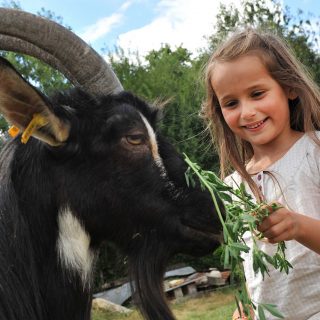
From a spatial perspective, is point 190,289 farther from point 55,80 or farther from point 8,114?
point 8,114

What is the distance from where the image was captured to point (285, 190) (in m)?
2.76

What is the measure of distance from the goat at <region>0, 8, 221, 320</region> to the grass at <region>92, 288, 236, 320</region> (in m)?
6.12

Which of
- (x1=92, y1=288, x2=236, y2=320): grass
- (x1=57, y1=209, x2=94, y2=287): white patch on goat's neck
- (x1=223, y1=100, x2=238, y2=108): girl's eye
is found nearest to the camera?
(x1=57, y1=209, x2=94, y2=287): white patch on goat's neck

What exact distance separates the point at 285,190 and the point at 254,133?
32cm

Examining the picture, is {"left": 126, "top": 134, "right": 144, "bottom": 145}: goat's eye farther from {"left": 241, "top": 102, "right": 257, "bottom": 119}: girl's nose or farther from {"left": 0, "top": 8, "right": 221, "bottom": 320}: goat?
{"left": 241, "top": 102, "right": 257, "bottom": 119}: girl's nose

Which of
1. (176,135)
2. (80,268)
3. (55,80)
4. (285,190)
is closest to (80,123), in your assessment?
(80,268)

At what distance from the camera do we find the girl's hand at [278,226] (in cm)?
220

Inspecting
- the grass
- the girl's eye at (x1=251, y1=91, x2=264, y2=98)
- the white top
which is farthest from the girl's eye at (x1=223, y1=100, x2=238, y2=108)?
the grass

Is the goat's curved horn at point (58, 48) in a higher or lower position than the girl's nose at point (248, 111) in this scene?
higher

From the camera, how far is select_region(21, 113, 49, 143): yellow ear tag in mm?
2357

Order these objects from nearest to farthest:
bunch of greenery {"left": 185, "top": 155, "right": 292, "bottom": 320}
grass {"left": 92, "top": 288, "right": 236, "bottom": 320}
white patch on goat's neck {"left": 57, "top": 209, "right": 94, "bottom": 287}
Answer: bunch of greenery {"left": 185, "top": 155, "right": 292, "bottom": 320}
white patch on goat's neck {"left": 57, "top": 209, "right": 94, "bottom": 287}
grass {"left": 92, "top": 288, "right": 236, "bottom": 320}

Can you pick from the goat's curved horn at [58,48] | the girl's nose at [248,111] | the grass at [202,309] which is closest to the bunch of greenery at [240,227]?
the girl's nose at [248,111]

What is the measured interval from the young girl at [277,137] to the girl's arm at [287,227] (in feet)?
0.31

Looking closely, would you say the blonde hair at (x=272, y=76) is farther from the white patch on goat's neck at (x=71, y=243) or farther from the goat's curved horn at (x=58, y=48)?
the white patch on goat's neck at (x=71, y=243)
